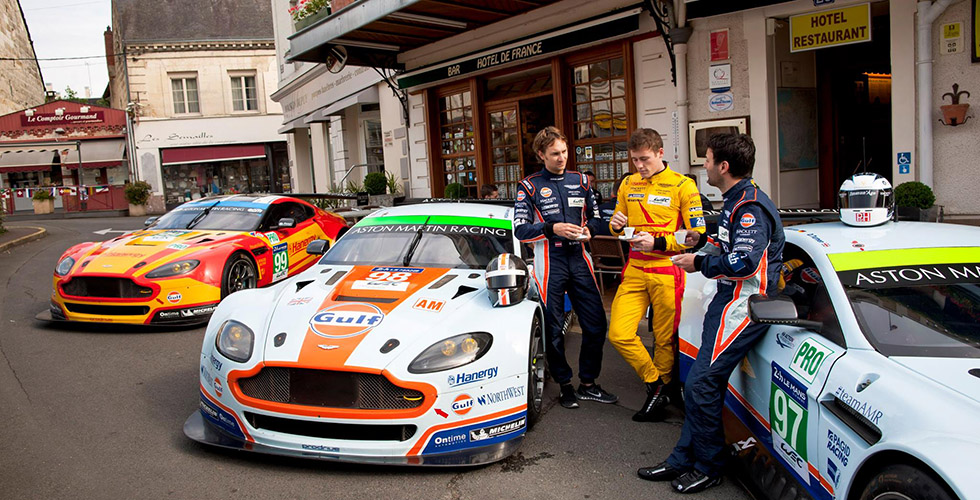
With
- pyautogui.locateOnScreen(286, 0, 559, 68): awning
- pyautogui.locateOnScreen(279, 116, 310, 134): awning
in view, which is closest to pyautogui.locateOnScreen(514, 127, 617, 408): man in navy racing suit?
pyautogui.locateOnScreen(286, 0, 559, 68): awning

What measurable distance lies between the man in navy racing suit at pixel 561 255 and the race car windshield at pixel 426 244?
521 mm

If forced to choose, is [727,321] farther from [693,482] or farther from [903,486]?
[903,486]

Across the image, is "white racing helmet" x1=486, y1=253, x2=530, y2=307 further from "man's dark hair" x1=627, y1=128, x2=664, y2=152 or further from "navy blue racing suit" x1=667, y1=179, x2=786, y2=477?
"navy blue racing suit" x1=667, y1=179, x2=786, y2=477

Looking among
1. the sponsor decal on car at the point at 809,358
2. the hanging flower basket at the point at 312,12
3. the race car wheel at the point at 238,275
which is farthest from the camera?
the hanging flower basket at the point at 312,12

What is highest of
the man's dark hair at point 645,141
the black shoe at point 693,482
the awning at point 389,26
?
the awning at point 389,26

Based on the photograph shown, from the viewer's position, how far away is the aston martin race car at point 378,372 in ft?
12.6

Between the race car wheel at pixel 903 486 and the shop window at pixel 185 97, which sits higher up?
the shop window at pixel 185 97

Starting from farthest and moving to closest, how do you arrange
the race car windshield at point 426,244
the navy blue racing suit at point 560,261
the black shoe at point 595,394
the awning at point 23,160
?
the awning at point 23,160, the race car windshield at point 426,244, the black shoe at point 595,394, the navy blue racing suit at point 560,261

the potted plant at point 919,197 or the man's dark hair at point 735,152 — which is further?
the potted plant at point 919,197

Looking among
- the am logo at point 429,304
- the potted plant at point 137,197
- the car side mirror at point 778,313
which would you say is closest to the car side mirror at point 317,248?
the am logo at point 429,304

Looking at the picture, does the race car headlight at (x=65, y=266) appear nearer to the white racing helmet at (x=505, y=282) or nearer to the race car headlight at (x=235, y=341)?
the race car headlight at (x=235, y=341)

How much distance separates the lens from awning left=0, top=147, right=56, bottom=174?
3853cm

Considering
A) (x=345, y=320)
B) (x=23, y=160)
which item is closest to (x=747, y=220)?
(x=345, y=320)

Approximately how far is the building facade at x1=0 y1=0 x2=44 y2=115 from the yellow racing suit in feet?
133
